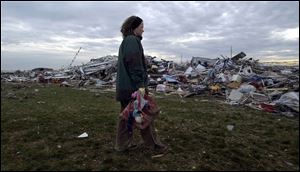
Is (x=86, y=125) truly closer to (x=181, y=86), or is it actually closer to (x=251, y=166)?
(x=251, y=166)

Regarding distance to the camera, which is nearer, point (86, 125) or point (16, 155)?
point (16, 155)

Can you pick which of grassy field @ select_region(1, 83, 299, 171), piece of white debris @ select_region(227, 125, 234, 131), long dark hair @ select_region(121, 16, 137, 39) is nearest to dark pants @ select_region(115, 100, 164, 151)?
grassy field @ select_region(1, 83, 299, 171)

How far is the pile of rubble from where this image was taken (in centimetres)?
1052

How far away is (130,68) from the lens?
4.55 m

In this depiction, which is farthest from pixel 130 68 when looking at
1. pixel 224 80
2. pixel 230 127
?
pixel 224 80

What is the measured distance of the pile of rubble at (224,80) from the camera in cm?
1052

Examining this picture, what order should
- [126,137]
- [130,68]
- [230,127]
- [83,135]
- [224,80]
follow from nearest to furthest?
1. [130,68]
2. [126,137]
3. [83,135]
4. [230,127]
5. [224,80]

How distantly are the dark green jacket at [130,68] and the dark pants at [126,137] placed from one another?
22cm

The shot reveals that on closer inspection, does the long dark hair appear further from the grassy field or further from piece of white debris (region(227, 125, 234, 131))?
piece of white debris (region(227, 125, 234, 131))

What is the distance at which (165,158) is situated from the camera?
15.3ft

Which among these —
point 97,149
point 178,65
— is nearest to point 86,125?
point 97,149

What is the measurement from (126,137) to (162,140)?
97 centimetres

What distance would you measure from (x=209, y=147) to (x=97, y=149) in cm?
171

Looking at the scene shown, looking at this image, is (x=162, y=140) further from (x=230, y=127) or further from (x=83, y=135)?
(x=230, y=127)
